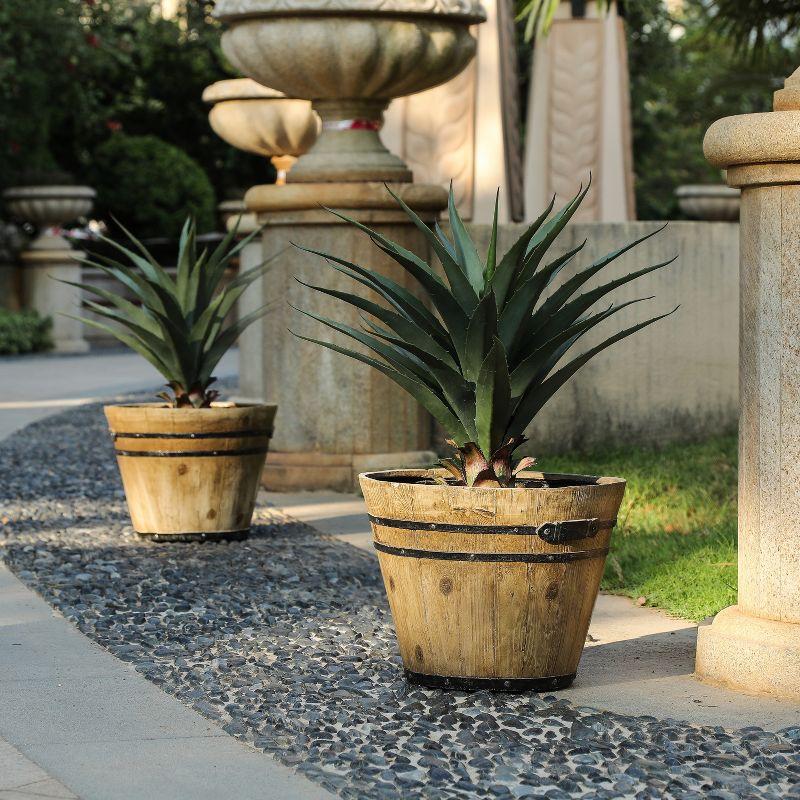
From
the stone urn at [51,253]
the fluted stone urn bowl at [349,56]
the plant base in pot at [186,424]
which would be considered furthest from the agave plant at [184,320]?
the stone urn at [51,253]

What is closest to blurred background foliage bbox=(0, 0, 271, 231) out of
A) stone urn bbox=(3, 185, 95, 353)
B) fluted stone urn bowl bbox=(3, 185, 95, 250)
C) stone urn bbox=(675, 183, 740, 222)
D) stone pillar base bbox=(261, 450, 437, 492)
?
fluted stone urn bowl bbox=(3, 185, 95, 250)

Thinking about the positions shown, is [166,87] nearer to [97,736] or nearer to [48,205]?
[48,205]

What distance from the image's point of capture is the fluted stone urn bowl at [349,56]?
7496mm

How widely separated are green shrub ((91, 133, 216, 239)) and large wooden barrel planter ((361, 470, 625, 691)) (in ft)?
61.5

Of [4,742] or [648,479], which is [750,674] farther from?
[648,479]

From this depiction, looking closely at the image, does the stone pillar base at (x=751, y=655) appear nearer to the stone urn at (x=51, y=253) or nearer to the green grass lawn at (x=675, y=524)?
the green grass lawn at (x=675, y=524)

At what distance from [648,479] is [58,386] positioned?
806 centimetres

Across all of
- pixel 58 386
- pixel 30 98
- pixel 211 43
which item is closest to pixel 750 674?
pixel 58 386

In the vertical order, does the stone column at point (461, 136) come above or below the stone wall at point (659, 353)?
above

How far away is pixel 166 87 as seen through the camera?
25.2 meters

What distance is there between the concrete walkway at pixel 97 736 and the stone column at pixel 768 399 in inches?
55.2

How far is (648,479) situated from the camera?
7684mm

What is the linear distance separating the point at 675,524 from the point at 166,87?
20.2m

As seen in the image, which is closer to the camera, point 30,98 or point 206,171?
point 30,98
